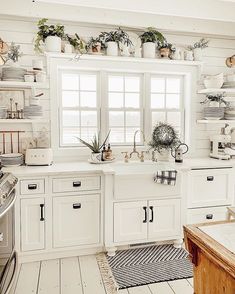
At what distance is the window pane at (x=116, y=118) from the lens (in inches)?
151

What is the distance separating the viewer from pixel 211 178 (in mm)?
3430

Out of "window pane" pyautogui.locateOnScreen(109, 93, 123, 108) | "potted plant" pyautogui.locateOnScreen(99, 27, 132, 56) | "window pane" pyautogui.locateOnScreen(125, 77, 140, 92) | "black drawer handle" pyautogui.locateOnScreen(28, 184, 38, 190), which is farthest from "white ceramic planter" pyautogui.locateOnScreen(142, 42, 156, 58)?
"black drawer handle" pyautogui.locateOnScreen(28, 184, 38, 190)

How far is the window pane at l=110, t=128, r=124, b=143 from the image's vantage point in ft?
12.6

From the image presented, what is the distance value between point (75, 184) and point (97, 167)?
0.32 meters

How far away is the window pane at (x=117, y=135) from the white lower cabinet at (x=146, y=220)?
1039 mm

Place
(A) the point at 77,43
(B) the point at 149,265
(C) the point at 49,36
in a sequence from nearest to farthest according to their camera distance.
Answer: (B) the point at 149,265 → (C) the point at 49,36 → (A) the point at 77,43

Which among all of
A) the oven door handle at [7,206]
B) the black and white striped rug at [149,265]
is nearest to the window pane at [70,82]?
the oven door handle at [7,206]

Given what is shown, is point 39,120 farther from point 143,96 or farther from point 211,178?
point 211,178

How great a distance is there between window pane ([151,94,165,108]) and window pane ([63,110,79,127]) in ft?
3.42

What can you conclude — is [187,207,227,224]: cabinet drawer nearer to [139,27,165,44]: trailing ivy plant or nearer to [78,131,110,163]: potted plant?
[78,131,110,163]: potted plant

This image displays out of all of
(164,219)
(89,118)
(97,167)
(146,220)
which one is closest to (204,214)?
(164,219)

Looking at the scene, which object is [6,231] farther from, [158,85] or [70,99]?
[158,85]

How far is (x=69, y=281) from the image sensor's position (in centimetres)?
262

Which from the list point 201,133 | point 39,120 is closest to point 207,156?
point 201,133
